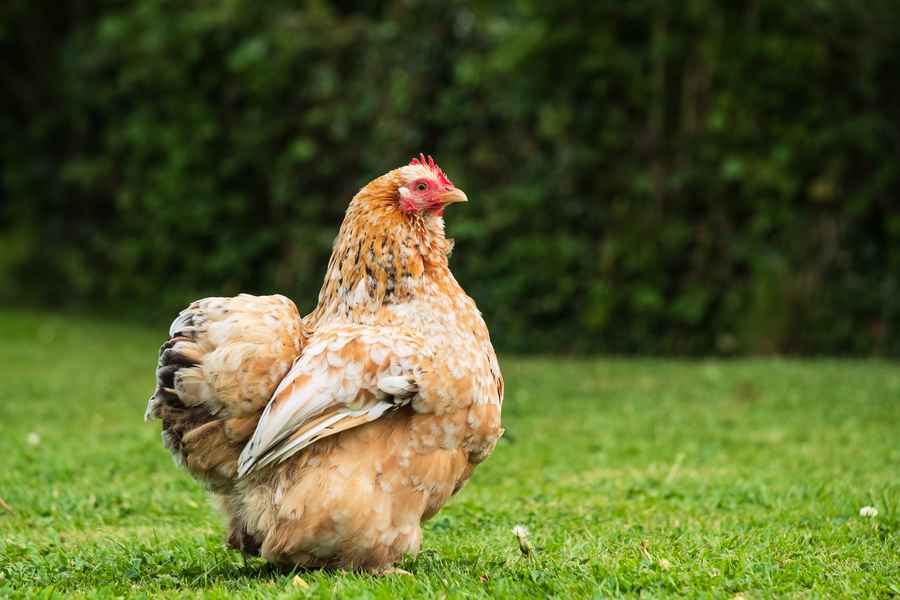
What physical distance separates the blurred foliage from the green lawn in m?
1.59

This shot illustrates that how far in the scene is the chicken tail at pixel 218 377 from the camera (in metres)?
3.92

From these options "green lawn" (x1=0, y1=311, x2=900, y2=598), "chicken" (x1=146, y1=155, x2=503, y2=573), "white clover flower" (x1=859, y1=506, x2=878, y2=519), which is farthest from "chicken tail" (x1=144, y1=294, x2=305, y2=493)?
"white clover flower" (x1=859, y1=506, x2=878, y2=519)

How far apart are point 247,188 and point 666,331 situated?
614 centimetres

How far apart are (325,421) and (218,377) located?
40 centimetres

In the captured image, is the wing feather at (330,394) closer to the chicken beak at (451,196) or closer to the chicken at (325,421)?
the chicken at (325,421)

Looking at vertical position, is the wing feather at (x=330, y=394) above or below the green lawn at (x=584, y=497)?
above

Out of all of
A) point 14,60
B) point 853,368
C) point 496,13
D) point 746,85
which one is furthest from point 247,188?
point 853,368

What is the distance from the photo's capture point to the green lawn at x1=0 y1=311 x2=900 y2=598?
153 inches

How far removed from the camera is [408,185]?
4359 mm

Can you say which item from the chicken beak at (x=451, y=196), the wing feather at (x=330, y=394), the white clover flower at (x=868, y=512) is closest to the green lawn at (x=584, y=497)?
the white clover flower at (x=868, y=512)

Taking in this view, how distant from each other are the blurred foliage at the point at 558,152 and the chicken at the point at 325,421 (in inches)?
323

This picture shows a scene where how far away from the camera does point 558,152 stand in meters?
12.6

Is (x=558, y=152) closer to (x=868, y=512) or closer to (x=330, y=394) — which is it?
(x=868, y=512)

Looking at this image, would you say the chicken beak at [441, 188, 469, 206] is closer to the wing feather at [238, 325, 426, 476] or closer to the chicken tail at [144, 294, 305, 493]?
the wing feather at [238, 325, 426, 476]
